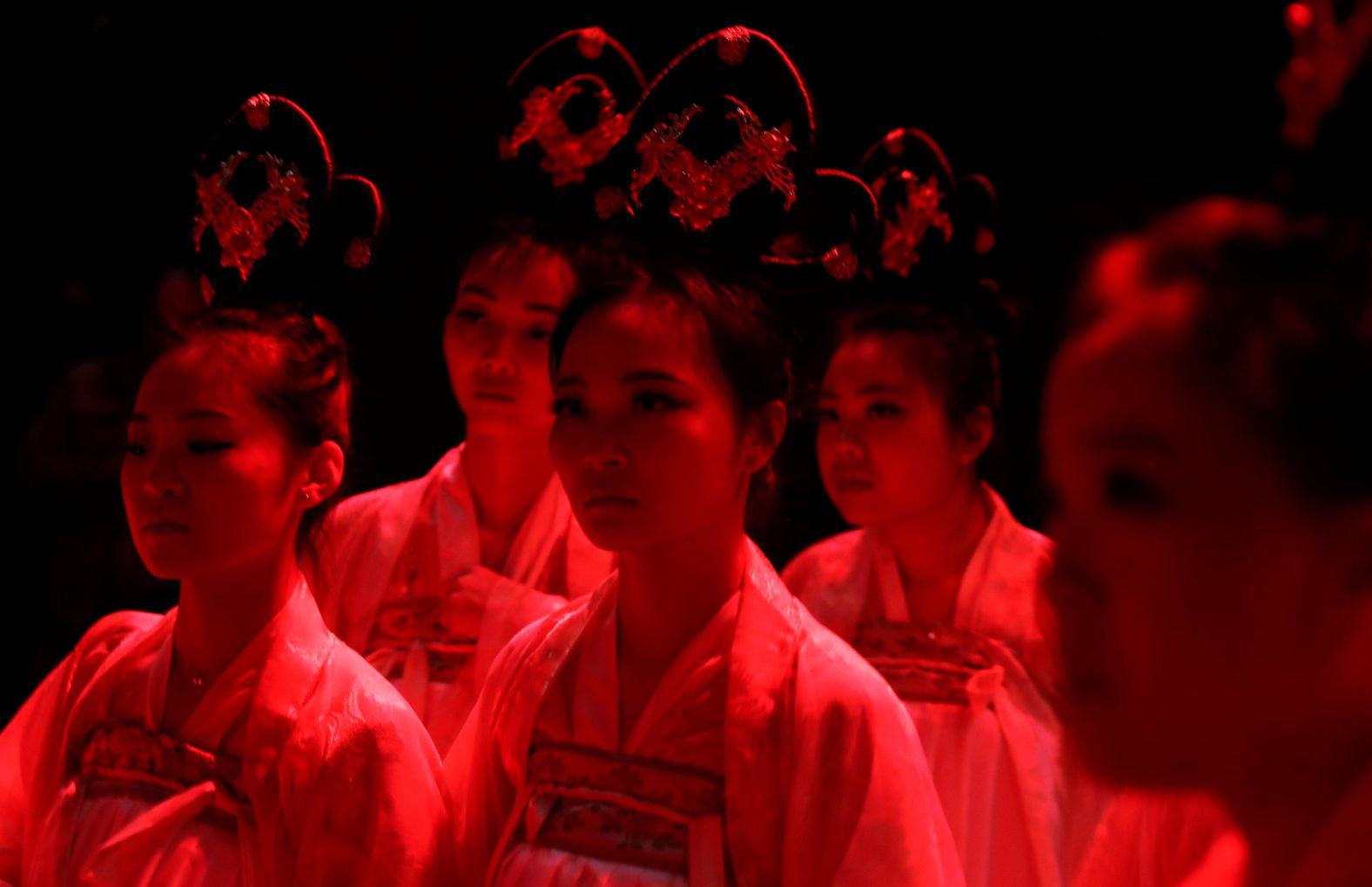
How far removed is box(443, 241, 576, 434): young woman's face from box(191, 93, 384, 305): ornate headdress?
0.58 meters

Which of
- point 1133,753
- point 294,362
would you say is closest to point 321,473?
point 294,362

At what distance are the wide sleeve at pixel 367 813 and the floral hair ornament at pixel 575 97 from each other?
3.92 feet

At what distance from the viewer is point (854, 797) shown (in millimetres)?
1594

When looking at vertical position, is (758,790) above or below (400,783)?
above

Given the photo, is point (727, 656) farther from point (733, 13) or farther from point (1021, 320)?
point (733, 13)

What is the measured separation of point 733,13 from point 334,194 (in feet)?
4.32

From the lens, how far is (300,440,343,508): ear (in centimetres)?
193

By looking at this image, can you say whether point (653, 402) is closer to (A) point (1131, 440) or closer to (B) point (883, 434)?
(A) point (1131, 440)

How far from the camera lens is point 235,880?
1745mm

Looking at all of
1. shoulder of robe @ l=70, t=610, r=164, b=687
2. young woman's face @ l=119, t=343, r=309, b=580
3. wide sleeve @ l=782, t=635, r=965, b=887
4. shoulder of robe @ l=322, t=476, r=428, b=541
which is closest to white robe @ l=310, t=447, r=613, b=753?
shoulder of robe @ l=322, t=476, r=428, b=541

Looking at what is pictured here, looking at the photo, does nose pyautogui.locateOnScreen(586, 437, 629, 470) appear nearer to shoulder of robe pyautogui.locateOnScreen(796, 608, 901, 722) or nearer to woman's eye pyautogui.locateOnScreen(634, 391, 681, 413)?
woman's eye pyautogui.locateOnScreen(634, 391, 681, 413)

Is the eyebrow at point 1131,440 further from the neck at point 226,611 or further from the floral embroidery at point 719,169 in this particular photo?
the neck at point 226,611

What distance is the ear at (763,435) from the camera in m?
1.82

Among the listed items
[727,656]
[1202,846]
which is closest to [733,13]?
[727,656]
